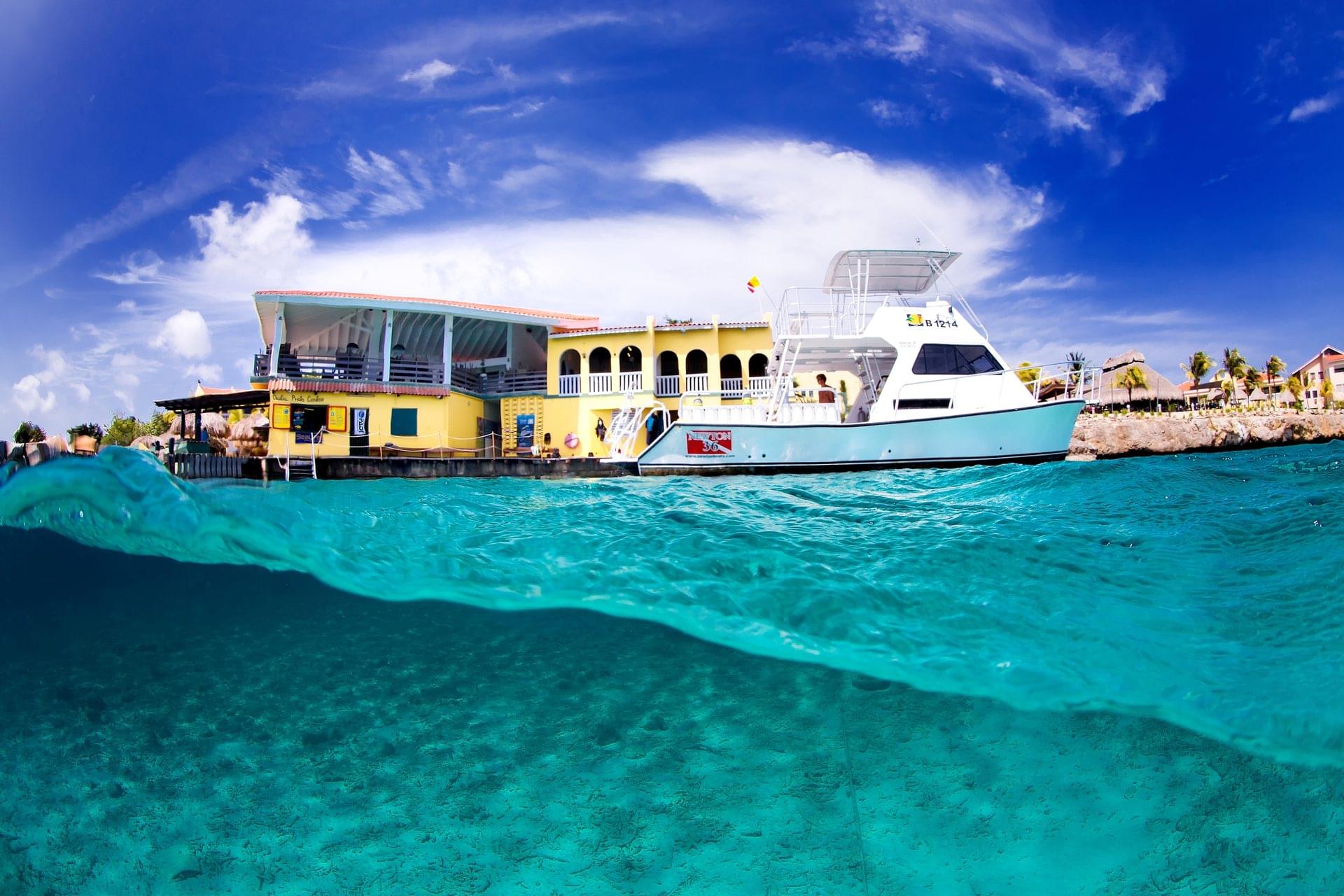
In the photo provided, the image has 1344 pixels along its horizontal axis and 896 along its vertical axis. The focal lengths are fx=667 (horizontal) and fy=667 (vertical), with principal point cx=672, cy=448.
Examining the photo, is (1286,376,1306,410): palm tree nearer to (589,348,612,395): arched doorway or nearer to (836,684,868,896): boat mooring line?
(589,348,612,395): arched doorway

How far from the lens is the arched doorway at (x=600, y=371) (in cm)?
2572

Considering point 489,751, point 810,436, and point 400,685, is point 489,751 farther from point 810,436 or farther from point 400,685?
point 810,436

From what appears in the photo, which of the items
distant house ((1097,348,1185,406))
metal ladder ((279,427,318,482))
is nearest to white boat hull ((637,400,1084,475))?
metal ladder ((279,427,318,482))

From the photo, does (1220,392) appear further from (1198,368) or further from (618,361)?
(618,361)

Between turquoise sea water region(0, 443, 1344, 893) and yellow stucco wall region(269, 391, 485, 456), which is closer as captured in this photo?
turquoise sea water region(0, 443, 1344, 893)

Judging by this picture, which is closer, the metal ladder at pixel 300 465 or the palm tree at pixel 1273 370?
Answer: the metal ladder at pixel 300 465

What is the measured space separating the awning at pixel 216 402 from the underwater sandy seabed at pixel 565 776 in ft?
60.2

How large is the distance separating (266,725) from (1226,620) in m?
7.09

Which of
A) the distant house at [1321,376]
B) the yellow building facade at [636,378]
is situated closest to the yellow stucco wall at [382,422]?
the yellow building facade at [636,378]

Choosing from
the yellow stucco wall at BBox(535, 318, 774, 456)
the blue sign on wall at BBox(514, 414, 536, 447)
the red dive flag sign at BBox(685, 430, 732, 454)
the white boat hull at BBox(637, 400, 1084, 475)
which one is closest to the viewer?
the white boat hull at BBox(637, 400, 1084, 475)

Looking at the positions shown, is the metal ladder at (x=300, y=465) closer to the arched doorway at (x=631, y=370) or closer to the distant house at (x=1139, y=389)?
the arched doorway at (x=631, y=370)

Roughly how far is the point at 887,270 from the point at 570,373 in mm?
13526

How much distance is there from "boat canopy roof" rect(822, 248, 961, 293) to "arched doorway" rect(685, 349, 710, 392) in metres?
7.25

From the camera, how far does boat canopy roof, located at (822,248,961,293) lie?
58.4ft
